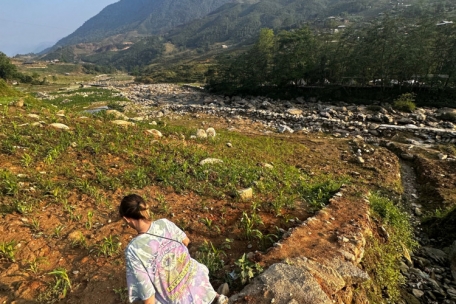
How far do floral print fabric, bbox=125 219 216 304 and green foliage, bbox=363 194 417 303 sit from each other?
11.1ft

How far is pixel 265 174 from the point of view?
9.30 meters

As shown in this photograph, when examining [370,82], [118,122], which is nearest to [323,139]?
[118,122]

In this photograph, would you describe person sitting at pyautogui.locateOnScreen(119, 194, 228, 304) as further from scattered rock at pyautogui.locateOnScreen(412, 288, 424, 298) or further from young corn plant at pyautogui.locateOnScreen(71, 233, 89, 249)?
scattered rock at pyautogui.locateOnScreen(412, 288, 424, 298)

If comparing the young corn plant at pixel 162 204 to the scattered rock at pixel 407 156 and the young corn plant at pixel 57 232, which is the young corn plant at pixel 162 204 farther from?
the scattered rock at pixel 407 156

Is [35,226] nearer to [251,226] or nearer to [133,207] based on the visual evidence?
[133,207]

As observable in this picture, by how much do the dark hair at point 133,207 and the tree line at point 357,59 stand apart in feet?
113

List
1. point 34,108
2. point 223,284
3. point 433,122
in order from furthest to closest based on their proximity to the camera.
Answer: point 433,122, point 34,108, point 223,284

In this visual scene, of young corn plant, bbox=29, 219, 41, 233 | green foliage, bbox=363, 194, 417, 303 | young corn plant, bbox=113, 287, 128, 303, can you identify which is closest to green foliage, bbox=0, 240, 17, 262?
young corn plant, bbox=29, 219, 41, 233

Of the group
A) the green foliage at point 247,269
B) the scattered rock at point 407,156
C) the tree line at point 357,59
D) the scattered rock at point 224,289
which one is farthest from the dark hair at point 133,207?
the tree line at point 357,59

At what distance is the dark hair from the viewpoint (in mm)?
2896

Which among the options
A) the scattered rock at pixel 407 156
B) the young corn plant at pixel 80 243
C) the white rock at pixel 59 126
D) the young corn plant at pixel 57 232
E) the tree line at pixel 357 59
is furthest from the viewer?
the tree line at pixel 357 59

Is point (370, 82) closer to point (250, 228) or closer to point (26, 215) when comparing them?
point (250, 228)

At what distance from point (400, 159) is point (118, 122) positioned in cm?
1522

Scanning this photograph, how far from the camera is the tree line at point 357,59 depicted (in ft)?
96.3
